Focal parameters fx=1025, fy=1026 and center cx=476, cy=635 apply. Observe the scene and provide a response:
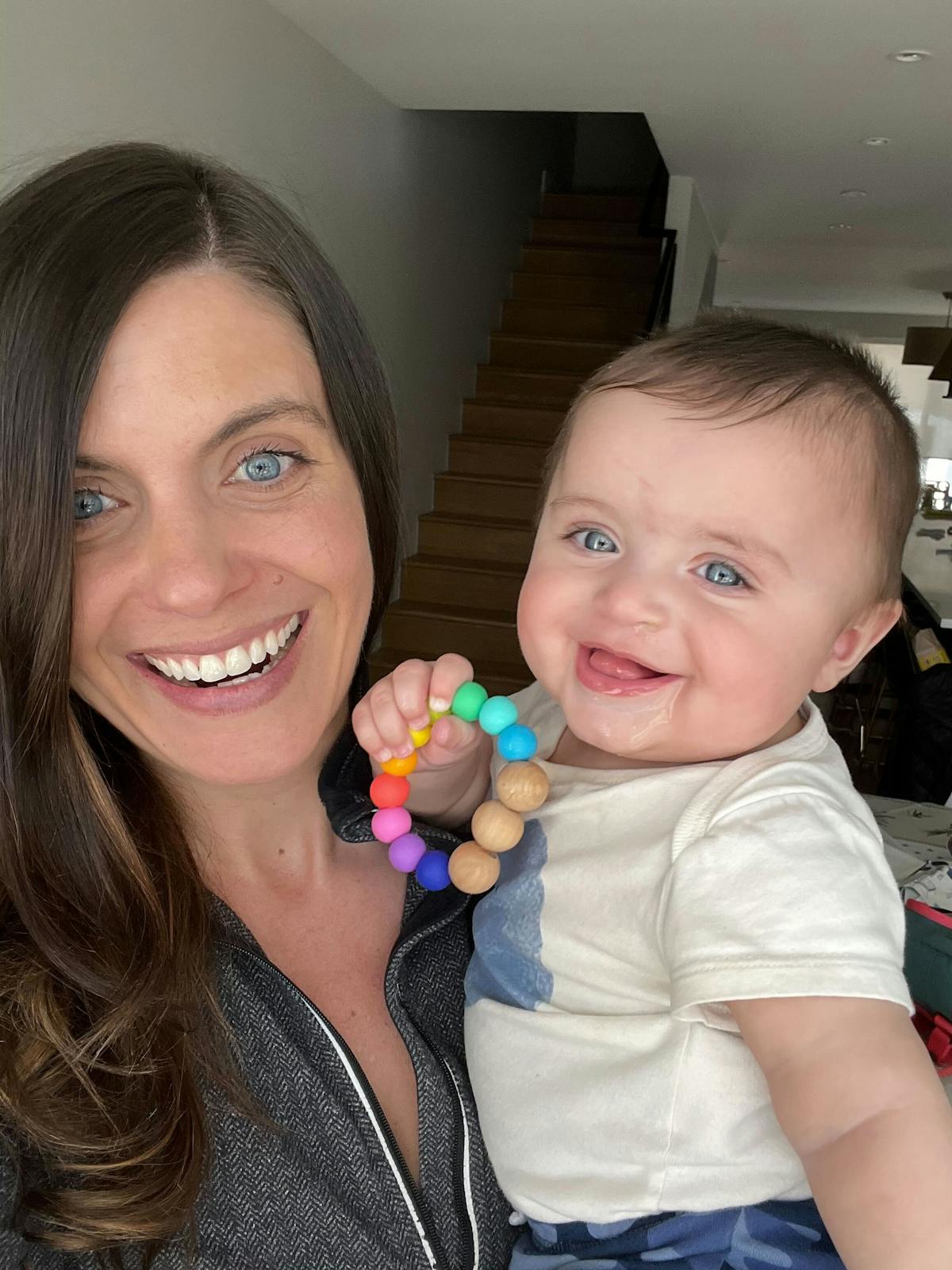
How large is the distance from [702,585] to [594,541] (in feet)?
0.38

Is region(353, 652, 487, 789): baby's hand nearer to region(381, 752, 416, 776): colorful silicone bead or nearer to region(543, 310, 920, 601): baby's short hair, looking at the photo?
region(381, 752, 416, 776): colorful silicone bead

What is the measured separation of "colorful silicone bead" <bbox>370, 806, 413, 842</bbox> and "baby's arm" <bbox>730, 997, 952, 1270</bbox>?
0.41m

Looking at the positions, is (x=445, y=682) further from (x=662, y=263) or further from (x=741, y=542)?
(x=662, y=263)

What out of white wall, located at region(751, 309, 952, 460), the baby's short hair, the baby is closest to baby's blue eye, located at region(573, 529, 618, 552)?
the baby

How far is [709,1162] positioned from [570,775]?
36 centimetres

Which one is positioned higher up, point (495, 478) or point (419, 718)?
point (419, 718)

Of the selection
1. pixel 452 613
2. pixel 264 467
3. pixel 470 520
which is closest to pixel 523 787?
pixel 264 467

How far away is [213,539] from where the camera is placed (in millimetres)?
954

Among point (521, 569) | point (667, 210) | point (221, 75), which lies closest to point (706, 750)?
point (221, 75)

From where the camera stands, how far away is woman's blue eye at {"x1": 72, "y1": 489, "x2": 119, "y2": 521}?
96 cm

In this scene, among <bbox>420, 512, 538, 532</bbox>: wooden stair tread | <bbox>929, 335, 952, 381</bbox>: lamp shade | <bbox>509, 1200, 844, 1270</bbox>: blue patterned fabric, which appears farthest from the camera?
<bbox>929, 335, 952, 381</bbox>: lamp shade

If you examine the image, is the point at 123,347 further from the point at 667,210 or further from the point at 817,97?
the point at 667,210

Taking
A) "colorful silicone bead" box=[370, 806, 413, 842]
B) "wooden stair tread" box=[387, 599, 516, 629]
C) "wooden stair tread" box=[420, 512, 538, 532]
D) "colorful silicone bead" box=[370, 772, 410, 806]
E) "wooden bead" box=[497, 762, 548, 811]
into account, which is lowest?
"wooden stair tread" box=[387, 599, 516, 629]

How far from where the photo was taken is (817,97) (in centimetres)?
430
